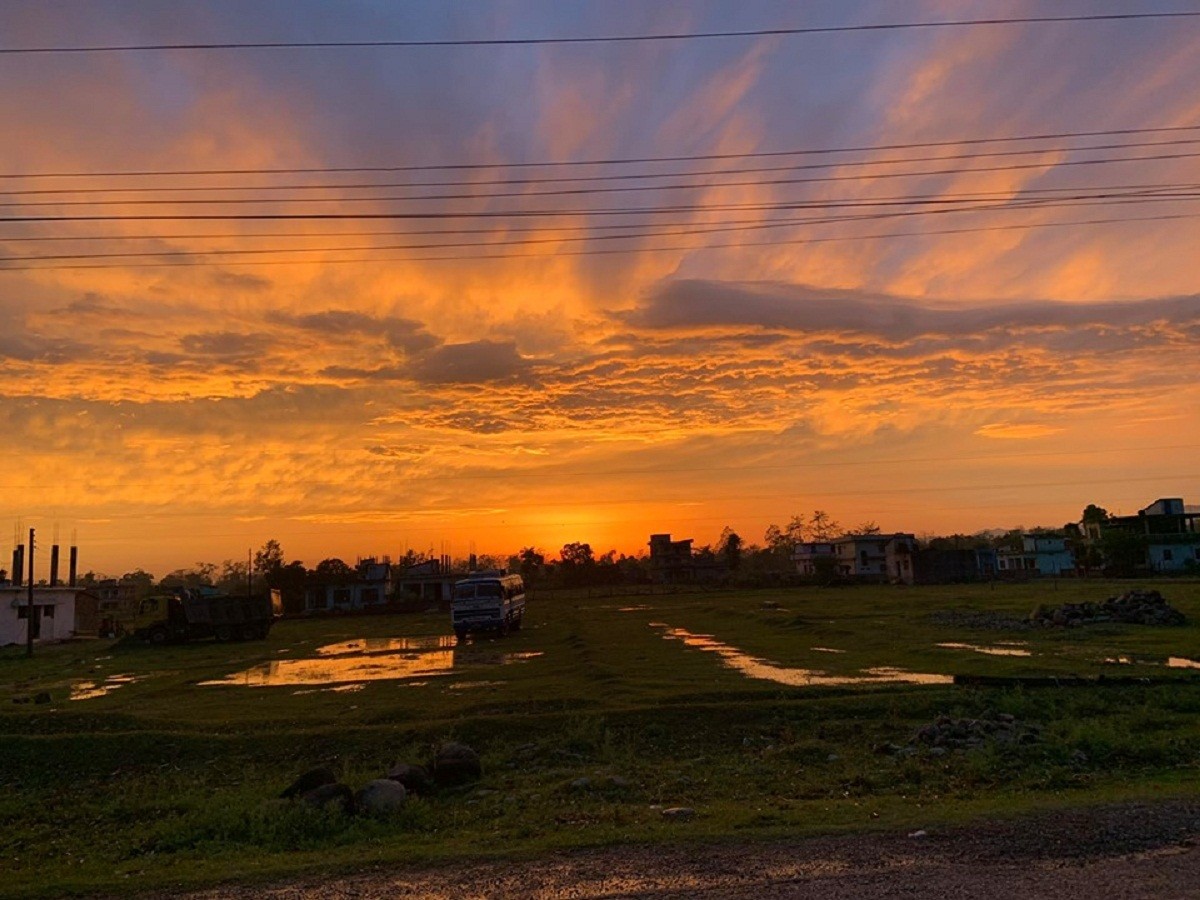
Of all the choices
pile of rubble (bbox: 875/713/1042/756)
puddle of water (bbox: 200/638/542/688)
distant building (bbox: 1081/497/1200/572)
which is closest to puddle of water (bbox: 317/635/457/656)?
puddle of water (bbox: 200/638/542/688)

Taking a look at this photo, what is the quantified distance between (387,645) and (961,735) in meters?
36.8

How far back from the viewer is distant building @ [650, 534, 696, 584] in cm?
13275

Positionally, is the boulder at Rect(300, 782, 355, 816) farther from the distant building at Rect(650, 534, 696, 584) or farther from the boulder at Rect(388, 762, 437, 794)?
the distant building at Rect(650, 534, 696, 584)

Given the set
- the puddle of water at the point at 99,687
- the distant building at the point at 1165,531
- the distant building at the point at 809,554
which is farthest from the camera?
the distant building at the point at 809,554

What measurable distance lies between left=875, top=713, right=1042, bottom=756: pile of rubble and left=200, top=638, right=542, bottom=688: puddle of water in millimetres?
18285

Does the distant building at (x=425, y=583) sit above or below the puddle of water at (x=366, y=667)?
above

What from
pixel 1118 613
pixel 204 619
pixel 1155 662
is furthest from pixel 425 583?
pixel 1155 662

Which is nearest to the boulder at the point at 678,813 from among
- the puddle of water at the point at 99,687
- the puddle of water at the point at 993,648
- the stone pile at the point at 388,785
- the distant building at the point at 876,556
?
the stone pile at the point at 388,785

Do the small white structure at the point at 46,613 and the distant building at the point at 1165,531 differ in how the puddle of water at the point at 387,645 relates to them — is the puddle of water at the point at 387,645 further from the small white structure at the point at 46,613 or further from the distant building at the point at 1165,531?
the distant building at the point at 1165,531

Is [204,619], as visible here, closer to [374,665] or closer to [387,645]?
[387,645]

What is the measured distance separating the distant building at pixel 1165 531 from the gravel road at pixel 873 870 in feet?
327

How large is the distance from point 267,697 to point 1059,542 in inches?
4796

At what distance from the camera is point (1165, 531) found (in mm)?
106500

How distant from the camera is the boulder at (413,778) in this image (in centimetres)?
1398
